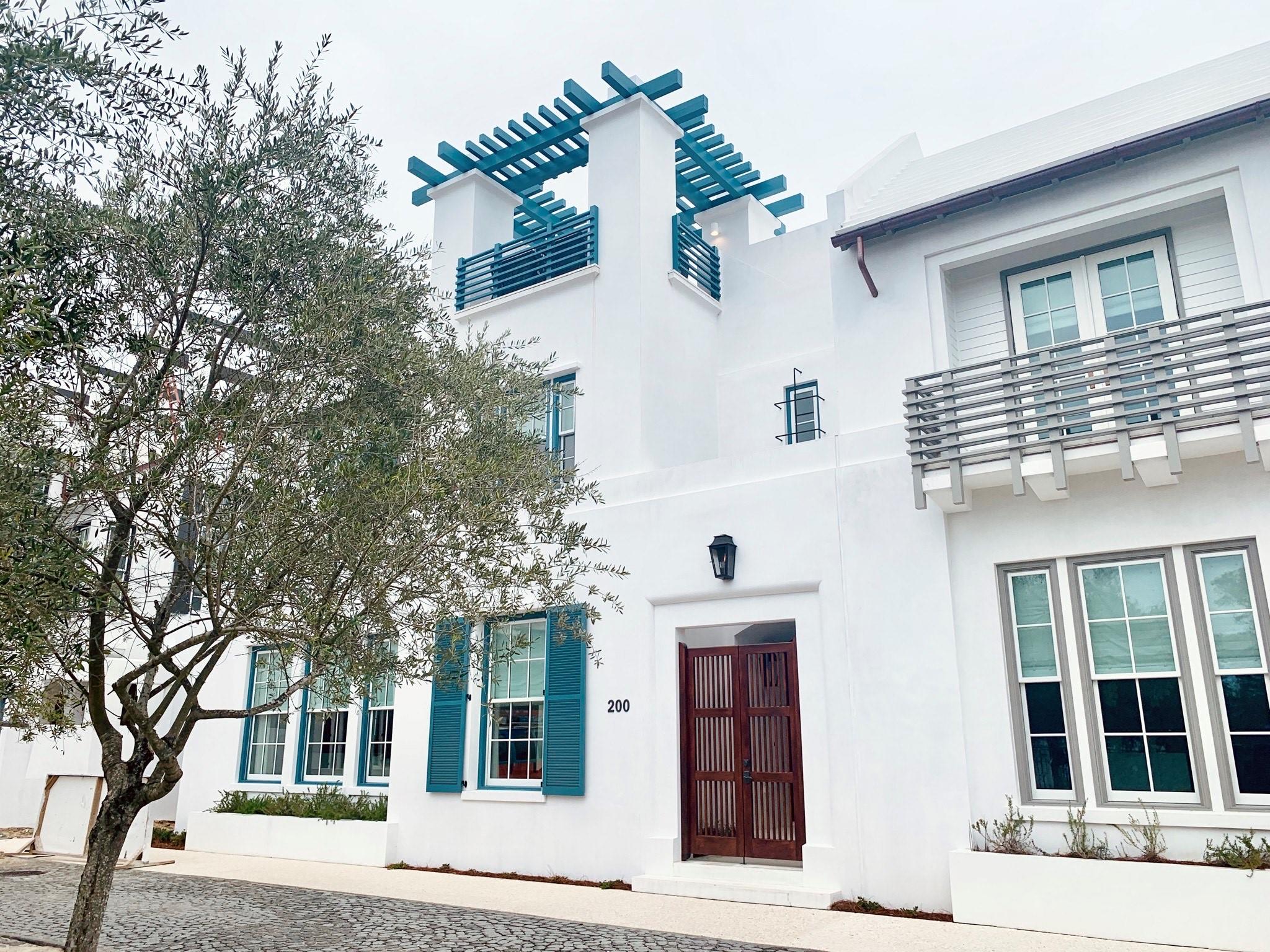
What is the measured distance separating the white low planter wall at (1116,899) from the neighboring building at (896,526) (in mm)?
430

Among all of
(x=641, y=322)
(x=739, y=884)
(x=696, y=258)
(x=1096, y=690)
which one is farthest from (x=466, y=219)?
(x=1096, y=690)

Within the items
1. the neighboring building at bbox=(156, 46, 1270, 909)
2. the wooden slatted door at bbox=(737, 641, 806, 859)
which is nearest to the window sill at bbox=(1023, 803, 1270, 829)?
the neighboring building at bbox=(156, 46, 1270, 909)

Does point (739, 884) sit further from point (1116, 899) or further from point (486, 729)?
point (486, 729)

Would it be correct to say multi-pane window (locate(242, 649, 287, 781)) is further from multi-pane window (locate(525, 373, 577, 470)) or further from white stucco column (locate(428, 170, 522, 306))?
white stucco column (locate(428, 170, 522, 306))

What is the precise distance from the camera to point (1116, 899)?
21.7 ft

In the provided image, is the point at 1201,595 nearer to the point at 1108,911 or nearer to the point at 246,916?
the point at 1108,911

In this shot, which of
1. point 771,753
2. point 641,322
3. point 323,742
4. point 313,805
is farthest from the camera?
point 323,742

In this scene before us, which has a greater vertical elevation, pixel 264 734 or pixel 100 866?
pixel 264 734

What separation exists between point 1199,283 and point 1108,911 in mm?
5459

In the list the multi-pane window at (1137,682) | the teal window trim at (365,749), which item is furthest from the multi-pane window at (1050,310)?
the teal window trim at (365,749)

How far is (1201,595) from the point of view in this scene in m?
7.16

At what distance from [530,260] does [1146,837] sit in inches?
379

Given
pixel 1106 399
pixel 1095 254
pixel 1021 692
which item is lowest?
pixel 1021 692

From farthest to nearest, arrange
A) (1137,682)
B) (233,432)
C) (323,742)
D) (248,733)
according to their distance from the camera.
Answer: (248,733) → (323,742) → (1137,682) → (233,432)
